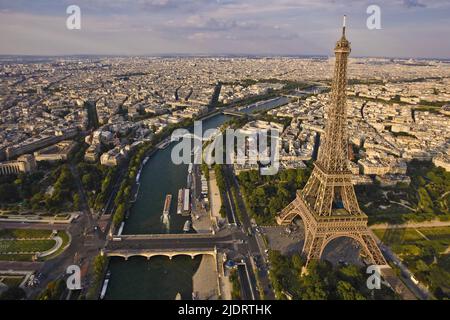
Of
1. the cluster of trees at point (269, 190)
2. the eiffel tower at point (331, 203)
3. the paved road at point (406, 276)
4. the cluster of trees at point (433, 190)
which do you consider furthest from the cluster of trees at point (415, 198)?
the cluster of trees at point (269, 190)

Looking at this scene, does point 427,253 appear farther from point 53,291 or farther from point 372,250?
point 53,291

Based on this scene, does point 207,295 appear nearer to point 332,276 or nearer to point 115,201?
point 332,276

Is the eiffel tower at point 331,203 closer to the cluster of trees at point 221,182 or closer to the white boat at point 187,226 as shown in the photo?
the cluster of trees at point 221,182

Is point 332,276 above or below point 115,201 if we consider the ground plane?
below

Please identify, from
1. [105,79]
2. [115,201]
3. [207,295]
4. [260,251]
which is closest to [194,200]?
[115,201]
